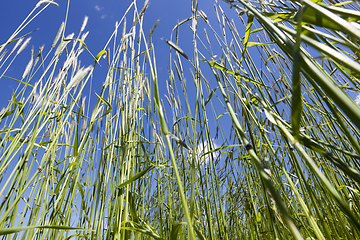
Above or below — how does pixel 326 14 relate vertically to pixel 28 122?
below

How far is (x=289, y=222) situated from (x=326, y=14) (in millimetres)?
198

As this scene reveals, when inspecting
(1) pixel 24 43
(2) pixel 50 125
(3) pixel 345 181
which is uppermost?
(1) pixel 24 43

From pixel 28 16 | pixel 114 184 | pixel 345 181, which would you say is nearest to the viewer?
pixel 114 184

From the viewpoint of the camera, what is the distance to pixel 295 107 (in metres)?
0.17

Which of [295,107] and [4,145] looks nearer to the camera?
[295,107]

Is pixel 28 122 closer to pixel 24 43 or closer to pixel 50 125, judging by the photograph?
pixel 50 125

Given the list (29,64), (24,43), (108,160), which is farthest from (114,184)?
(24,43)

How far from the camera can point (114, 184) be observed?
597mm

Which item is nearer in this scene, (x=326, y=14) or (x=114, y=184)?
(x=326, y=14)

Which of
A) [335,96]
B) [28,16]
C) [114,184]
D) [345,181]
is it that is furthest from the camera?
[28,16]

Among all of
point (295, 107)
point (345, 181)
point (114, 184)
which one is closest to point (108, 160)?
point (114, 184)

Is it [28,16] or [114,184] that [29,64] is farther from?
[114,184]

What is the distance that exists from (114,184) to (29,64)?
79cm

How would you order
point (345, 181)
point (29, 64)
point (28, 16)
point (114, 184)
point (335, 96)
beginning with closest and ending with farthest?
1. point (335, 96)
2. point (114, 184)
3. point (345, 181)
4. point (28, 16)
5. point (29, 64)
